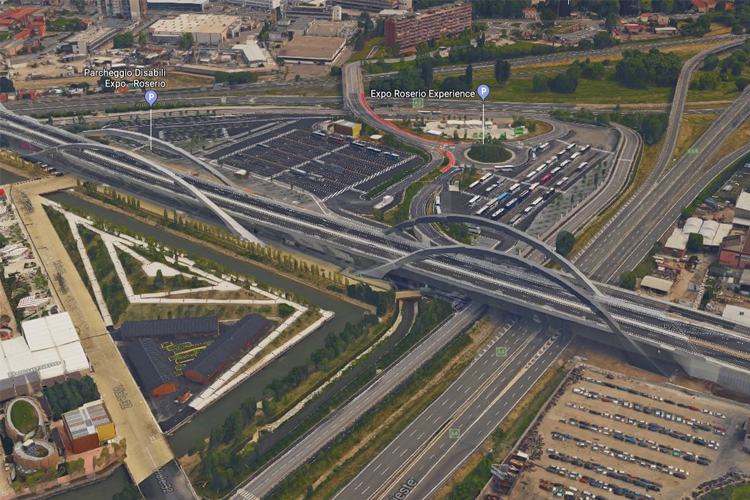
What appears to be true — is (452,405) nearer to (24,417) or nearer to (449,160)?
(24,417)

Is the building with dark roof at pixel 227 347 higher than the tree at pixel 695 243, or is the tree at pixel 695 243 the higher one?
the tree at pixel 695 243

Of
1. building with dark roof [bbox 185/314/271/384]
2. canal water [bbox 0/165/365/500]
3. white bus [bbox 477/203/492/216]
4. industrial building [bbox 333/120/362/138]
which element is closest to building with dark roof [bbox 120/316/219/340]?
building with dark roof [bbox 185/314/271/384]

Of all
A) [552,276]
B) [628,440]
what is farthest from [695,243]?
[628,440]

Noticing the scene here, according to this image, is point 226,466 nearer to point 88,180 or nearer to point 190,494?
point 190,494

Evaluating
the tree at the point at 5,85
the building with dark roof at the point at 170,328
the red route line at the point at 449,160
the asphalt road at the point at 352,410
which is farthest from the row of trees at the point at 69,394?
the tree at the point at 5,85

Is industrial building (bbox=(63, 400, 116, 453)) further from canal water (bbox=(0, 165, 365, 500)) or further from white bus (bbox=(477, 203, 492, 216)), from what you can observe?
white bus (bbox=(477, 203, 492, 216))

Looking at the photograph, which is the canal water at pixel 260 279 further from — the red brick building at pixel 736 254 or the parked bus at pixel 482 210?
the red brick building at pixel 736 254
